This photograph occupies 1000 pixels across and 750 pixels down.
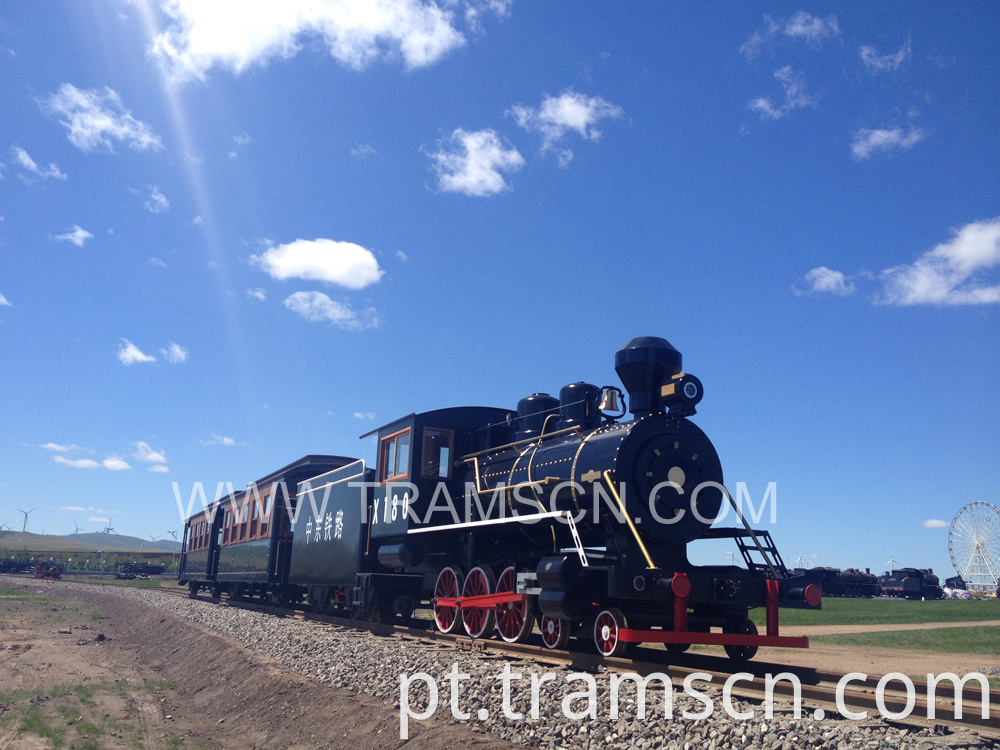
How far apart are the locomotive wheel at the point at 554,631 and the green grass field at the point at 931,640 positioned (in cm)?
1182

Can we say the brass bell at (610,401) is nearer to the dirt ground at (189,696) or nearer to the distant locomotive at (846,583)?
the dirt ground at (189,696)

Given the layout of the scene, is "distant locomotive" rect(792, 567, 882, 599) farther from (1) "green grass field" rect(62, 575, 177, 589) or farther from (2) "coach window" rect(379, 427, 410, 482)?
Result: (2) "coach window" rect(379, 427, 410, 482)

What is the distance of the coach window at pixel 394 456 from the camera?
1363 centimetres

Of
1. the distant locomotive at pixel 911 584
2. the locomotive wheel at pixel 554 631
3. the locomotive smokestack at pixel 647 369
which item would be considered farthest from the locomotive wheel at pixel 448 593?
the distant locomotive at pixel 911 584

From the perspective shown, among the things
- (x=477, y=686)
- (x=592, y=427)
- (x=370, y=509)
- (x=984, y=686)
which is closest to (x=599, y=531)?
(x=592, y=427)

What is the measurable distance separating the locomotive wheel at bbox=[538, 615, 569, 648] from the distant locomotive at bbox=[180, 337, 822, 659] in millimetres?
20

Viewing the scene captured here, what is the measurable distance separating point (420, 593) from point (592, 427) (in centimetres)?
667

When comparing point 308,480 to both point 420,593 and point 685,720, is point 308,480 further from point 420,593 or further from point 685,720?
point 685,720

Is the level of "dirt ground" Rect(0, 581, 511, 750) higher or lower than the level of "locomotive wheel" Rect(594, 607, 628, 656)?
lower

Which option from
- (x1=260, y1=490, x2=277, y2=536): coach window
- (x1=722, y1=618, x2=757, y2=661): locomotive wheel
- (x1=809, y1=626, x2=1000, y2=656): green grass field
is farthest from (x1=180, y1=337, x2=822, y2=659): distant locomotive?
(x1=809, y1=626, x2=1000, y2=656): green grass field

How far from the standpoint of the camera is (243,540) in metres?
23.8

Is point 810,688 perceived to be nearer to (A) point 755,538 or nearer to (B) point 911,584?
(A) point 755,538

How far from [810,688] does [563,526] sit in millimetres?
4136

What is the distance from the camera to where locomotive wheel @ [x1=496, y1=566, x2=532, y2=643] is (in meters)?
10.5
